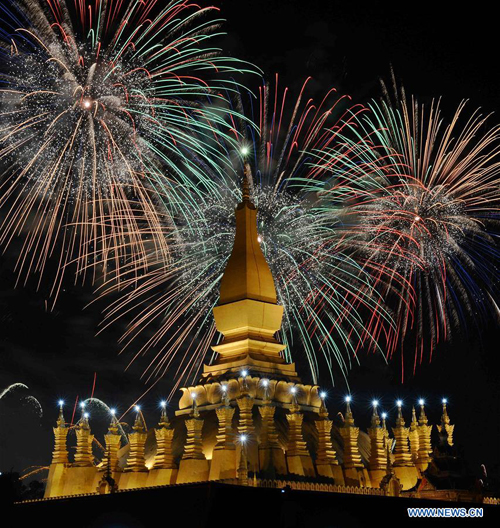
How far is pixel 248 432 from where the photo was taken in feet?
95.0

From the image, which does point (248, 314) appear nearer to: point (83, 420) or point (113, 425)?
point (113, 425)

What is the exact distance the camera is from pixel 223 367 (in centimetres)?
3450

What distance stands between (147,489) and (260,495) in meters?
3.46

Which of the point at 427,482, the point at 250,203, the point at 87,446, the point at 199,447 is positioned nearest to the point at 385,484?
the point at 427,482

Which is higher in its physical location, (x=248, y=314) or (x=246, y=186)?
(x=246, y=186)

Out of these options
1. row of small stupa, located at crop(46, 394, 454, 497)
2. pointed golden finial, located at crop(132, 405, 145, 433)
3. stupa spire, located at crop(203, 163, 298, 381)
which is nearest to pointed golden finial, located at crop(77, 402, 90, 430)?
row of small stupa, located at crop(46, 394, 454, 497)

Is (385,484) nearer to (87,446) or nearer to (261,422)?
(261,422)

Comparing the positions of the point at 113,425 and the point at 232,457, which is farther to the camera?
the point at 113,425

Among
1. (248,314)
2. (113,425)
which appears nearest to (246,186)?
(248,314)

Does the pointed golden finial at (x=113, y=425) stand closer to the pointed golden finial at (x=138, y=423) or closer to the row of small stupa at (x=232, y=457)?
the row of small stupa at (x=232, y=457)

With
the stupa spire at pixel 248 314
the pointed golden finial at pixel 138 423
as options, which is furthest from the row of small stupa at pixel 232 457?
the stupa spire at pixel 248 314

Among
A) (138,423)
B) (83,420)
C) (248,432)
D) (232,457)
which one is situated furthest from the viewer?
(83,420)

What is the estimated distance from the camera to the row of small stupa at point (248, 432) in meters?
28.8

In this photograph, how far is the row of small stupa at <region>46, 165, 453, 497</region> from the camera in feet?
94.6
